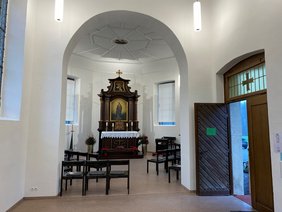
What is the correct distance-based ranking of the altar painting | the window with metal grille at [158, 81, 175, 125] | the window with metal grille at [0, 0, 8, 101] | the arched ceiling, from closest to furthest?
the window with metal grille at [0, 0, 8, 101] < the arched ceiling < the altar painting < the window with metal grille at [158, 81, 175, 125]

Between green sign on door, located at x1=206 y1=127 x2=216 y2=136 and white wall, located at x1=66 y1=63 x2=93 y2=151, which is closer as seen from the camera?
green sign on door, located at x1=206 y1=127 x2=216 y2=136

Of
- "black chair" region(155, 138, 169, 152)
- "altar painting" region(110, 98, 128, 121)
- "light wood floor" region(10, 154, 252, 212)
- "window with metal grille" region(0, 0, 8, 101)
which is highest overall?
"window with metal grille" region(0, 0, 8, 101)

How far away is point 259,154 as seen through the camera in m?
3.54

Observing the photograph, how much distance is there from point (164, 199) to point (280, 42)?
3.16m

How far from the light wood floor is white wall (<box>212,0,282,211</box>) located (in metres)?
1.10

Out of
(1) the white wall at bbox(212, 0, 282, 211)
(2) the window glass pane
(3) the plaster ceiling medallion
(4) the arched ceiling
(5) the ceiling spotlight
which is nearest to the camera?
(1) the white wall at bbox(212, 0, 282, 211)

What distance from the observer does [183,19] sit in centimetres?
471

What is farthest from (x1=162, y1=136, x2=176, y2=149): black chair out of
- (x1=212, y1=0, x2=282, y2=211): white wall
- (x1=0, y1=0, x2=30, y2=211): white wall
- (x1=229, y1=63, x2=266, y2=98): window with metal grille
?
(x1=0, y1=0, x2=30, y2=211): white wall

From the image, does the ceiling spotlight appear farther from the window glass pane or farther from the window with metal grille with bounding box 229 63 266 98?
the window with metal grille with bounding box 229 63 266 98

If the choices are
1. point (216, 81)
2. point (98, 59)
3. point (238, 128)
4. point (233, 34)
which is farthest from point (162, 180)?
point (98, 59)

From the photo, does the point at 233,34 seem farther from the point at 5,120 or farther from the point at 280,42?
the point at 5,120

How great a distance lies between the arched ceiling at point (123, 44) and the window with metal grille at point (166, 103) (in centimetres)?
134

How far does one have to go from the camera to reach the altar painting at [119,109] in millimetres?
9344

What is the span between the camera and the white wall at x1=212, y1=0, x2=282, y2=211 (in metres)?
2.93
